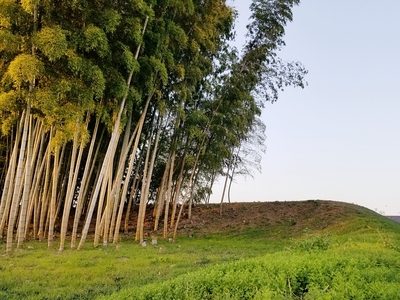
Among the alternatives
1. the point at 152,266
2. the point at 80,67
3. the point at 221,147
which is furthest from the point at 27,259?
the point at 221,147

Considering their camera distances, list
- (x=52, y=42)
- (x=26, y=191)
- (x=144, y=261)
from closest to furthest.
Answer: (x=52, y=42), (x=144, y=261), (x=26, y=191)

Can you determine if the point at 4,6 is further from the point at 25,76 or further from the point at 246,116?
the point at 246,116

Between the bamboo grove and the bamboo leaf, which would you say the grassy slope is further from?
the bamboo leaf

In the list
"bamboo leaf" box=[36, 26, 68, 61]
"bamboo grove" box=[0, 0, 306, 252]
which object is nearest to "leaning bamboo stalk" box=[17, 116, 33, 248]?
"bamboo grove" box=[0, 0, 306, 252]

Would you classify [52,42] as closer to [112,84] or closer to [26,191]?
[112,84]

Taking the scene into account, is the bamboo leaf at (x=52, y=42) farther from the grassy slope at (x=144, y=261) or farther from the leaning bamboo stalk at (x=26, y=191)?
the grassy slope at (x=144, y=261)

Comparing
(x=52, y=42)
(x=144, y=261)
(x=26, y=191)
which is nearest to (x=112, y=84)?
(x=52, y=42)

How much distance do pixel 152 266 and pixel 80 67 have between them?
4.07m

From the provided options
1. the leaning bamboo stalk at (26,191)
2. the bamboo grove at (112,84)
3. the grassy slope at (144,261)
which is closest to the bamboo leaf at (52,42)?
the bamboo grove at (112,84)

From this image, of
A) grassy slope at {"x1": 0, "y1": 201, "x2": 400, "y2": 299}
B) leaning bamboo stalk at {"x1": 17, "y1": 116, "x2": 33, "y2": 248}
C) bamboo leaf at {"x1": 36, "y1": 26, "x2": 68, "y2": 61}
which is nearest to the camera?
grassy slope at {"x1": 0, "y1": 201, "x2": 400, "y2": 299}

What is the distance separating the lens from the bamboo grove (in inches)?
296

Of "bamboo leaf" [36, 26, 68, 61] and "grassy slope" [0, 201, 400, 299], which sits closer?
"grassy slope" [0, 201, 400, 299]

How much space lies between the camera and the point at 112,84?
8.50 m

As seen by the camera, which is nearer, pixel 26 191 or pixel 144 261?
pixel 144 261
